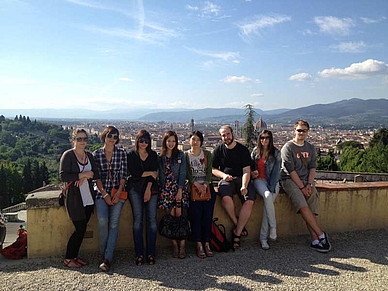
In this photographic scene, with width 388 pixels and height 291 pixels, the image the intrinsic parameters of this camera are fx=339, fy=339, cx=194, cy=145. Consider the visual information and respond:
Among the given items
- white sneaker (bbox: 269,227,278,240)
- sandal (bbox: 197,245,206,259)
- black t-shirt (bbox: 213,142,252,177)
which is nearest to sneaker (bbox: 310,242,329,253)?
white sneaker (bbox: 269,227,278,240)

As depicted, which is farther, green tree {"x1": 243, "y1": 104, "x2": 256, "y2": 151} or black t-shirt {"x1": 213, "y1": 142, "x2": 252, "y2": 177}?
green tree {"x1": 243, "y1": 104, "x2": 256, "y2": 151}

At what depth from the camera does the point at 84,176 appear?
325 cm

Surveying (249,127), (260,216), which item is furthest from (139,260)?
(249,127)

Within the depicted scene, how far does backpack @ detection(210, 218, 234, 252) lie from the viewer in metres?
3.65

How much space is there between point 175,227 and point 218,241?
21.3 inches

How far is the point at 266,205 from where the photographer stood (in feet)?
12.4

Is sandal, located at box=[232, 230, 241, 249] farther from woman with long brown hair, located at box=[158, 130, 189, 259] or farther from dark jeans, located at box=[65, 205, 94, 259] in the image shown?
dark jeans, located at box=[65, 205, 94, 259]

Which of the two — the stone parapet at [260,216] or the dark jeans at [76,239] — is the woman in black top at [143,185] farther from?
the dark jeans at [76,239]

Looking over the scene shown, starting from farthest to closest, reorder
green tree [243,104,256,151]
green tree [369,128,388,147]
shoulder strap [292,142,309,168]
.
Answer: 1. green tree [369,128,388,147]
2. green tree [243,104,256,151]
3. shoulder strap [292,142,309,168]

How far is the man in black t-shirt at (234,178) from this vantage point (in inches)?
148

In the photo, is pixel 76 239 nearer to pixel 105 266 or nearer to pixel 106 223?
pixel 106 223

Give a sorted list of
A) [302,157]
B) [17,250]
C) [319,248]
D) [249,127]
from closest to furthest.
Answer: [17,250], [319,248], [302,157], [249,127]

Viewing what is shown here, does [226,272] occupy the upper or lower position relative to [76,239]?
lower

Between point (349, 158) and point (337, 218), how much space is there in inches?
1202
